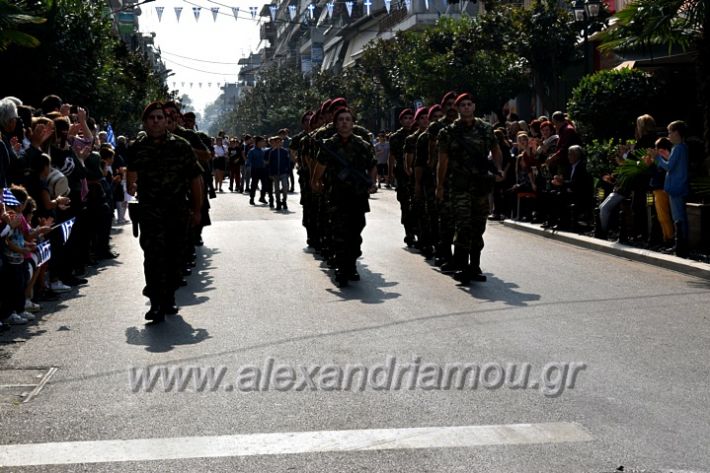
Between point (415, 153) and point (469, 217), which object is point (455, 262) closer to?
point (469, 217)

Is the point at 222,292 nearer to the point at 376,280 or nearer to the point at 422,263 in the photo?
the point at 376,280

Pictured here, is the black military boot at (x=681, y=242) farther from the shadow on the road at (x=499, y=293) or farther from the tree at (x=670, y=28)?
the shadow on the road at (x=499, y=293)

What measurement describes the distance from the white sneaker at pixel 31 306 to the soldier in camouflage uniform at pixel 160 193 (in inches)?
51.9

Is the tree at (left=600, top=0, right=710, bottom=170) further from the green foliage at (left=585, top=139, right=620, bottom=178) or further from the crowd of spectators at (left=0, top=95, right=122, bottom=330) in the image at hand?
the crowd of spectators at (left=0, top=95, right=122, bottom=330)

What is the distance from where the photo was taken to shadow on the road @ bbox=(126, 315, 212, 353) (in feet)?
29.2

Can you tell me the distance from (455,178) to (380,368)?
494 centimetres

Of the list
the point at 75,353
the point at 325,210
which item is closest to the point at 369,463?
the point at 75,353

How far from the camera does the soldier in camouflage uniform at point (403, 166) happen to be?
1585cm

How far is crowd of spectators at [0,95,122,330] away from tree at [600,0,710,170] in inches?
281

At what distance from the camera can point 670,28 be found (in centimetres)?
1575

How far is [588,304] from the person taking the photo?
1070cm

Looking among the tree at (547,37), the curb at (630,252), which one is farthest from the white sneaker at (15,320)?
the tree at (547,37)

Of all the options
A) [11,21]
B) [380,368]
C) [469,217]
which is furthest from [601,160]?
[380,368]

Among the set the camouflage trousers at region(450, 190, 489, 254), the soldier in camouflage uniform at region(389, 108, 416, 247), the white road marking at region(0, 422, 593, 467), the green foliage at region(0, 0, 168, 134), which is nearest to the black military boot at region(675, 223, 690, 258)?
the camouflage trousers at region(450, 190, 489, 254)
